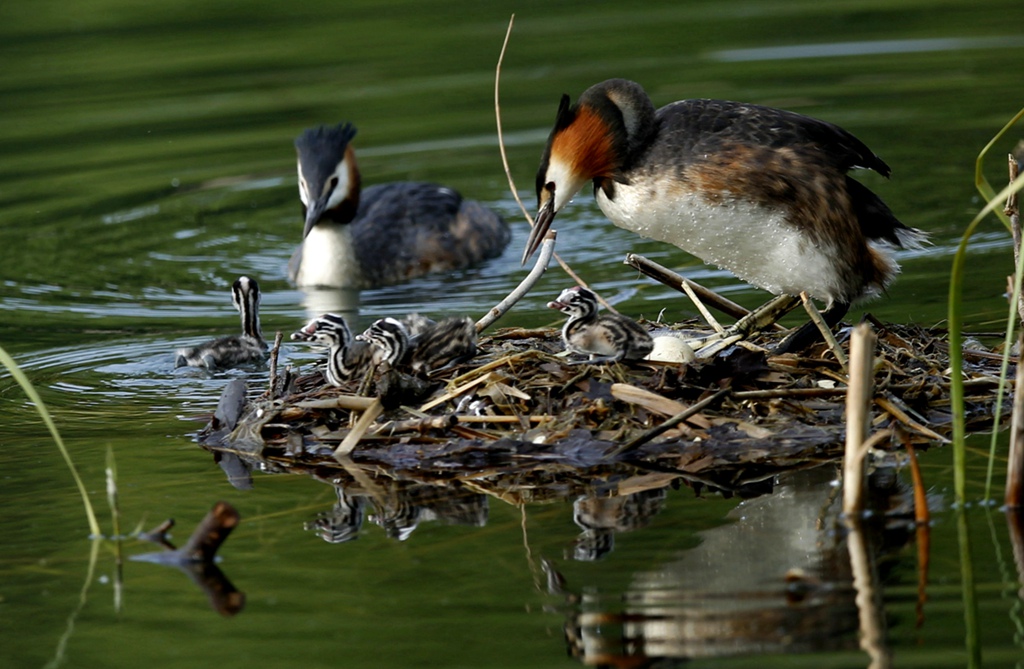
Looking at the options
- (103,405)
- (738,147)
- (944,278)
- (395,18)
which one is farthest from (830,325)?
(395,18)

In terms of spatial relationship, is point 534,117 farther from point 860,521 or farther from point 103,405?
point 860,521

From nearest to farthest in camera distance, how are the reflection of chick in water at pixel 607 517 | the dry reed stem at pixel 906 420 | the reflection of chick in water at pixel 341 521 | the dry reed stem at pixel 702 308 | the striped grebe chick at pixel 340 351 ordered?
the reflection of chick in water at pixel 607 517 < the reflection of chick in water at pixel 341 521 < the dry reed stem at pixel 906 420 < the striped grebe chick at pixel 340 351 < the dry reed stem at pixel 702 308

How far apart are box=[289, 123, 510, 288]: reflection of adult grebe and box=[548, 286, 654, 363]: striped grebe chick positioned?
4.29 m

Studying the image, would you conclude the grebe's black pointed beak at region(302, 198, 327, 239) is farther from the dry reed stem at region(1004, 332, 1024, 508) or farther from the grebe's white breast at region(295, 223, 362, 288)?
the dry reed stem at region(1004, 332, 1024, 508)

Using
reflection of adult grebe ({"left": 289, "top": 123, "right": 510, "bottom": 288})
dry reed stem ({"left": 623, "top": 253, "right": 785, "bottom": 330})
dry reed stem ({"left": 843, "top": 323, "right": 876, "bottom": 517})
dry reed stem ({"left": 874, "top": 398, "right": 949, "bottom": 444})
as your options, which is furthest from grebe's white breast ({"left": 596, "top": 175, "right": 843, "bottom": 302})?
reflection of adult grebe ({"left": 289, "top": 123, "right": 510, "bottom": 288})

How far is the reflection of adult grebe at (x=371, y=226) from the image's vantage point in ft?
35.5

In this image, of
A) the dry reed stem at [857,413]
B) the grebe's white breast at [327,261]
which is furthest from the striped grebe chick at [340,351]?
the grebe's white breast at [327,261]

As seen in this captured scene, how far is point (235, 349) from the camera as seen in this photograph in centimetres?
806

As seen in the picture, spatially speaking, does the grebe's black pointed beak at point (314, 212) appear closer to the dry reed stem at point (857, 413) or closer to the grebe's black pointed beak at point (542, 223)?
the grebe's black pointed beak at point (542, 223)

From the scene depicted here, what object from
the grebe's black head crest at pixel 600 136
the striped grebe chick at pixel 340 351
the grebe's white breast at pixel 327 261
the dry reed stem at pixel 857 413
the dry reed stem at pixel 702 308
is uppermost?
the grebe's black head crest at pixel 600 136

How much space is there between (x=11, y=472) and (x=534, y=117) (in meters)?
8.37

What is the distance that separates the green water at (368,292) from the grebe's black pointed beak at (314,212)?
0.55 metres

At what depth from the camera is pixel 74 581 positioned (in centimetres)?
507

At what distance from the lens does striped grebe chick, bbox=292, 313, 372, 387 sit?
6.57m
